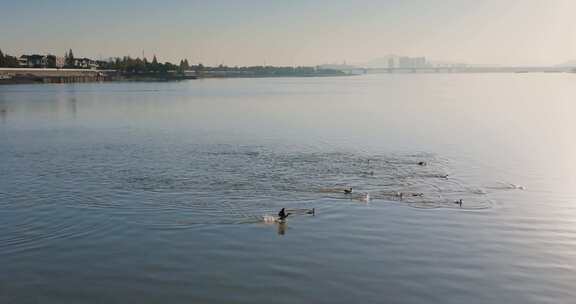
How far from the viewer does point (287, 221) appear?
21.2 meters

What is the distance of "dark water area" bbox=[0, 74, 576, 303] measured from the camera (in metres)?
15.2

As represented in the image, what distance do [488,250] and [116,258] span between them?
11.3 m

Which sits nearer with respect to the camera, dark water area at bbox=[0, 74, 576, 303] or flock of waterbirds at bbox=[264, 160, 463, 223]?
dark water area at bbox=[0, 74, 576, 303]

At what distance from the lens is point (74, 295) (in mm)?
14664

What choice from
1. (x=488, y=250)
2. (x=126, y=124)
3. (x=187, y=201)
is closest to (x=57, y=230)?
(x=187, y=201)

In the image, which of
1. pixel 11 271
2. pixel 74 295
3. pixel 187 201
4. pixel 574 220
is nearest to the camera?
pixel 74 295

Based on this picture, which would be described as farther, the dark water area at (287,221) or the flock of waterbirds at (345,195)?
→ the flock of waterbirds at (345,195)

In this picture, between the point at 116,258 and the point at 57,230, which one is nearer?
the point at 116,258

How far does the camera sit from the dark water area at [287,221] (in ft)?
50.0

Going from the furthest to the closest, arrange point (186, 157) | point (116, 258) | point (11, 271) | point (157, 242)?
point (186, 157), point (157, 242), point (116, 258), point (11, 271)

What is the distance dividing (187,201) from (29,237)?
654 cm

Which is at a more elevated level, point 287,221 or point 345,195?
point 345,195

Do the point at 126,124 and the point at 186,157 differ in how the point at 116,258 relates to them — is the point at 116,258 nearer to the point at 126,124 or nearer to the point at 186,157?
the point at 186,157

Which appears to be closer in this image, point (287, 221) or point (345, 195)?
point (287, 221)
